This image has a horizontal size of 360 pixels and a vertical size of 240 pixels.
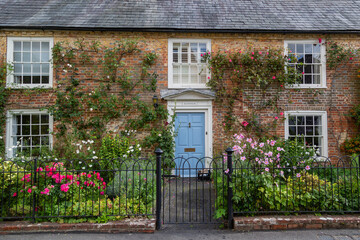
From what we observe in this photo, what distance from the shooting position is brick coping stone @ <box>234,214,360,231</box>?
3.95m

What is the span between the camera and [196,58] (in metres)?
8.42

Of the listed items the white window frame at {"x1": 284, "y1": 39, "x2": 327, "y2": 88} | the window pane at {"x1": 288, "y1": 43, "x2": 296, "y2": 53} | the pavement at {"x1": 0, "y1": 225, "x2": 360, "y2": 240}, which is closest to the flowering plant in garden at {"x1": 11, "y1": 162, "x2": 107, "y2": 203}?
the pavement at {"x1": 0, "y1": 225, "x2": 360, "y2": 240}

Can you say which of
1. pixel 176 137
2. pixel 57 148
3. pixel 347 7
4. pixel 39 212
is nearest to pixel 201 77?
pixel 176 137

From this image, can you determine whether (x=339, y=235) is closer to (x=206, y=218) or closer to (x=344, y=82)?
(x=206, y=218)

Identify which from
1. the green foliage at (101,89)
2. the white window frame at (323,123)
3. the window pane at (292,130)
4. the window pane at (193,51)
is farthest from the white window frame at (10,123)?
the window pane at (292,130)

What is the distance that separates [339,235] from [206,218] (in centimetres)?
233

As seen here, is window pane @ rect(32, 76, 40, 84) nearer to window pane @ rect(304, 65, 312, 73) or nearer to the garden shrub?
the garden shrub

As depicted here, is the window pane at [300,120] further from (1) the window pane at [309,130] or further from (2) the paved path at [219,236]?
(2) the paved path at [219,236]

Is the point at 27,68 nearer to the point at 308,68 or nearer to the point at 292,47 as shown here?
the point at 292,47

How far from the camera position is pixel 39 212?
4305 millimetres

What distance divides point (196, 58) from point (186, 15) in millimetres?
1825

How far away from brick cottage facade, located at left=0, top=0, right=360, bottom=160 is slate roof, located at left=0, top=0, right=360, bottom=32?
4 centimetres

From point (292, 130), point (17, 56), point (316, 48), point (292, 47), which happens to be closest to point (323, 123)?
point (292, 130)

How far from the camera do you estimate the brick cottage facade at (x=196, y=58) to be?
7.94 meters
